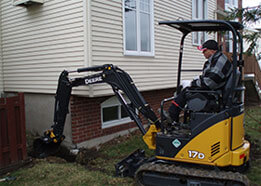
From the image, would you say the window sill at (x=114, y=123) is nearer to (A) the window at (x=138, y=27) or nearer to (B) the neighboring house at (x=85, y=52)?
(B) the neighboring house at (x=85, y=52)

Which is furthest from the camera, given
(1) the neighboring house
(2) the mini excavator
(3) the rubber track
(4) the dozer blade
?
(1) the neighboring house

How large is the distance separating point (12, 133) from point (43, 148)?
897mm

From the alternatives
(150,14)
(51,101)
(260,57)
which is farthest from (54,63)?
(260,57)

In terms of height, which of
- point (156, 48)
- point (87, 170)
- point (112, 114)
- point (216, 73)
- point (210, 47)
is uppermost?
point (156, 48)

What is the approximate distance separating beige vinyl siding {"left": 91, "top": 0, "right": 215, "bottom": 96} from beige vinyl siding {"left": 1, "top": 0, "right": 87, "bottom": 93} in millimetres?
450

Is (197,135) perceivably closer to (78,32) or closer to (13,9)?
(78,32)

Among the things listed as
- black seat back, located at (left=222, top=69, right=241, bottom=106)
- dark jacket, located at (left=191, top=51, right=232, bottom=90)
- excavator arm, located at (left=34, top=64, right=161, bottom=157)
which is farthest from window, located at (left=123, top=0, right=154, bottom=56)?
black seat back, located at (left=222, top=69, right=241, bottom=106)

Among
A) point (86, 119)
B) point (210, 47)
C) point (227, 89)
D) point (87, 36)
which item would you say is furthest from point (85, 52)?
point (227, 89)

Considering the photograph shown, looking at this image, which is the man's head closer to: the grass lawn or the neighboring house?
the grass lawn

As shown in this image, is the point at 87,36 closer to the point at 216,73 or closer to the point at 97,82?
the point at 97,82

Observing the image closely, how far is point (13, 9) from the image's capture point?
815cm

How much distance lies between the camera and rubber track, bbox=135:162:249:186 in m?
3.82

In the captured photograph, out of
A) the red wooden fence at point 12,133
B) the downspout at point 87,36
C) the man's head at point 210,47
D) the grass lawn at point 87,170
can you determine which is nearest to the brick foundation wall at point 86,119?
the grass lawn at point 87,170

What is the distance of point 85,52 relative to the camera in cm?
615
